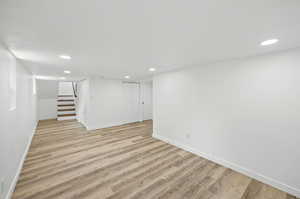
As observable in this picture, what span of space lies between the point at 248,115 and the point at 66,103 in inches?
320

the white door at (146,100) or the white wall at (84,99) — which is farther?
the white door at (146,100)

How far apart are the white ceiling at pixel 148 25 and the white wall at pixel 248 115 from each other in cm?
38

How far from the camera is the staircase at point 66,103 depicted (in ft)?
20.9

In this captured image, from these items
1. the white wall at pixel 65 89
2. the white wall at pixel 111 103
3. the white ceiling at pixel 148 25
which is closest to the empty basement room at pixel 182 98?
the white ceiling at pixel 148 25

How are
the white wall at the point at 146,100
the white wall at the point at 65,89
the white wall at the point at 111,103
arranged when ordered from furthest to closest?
the white wall at the point at 65,89
the white wall at the point at 146,100
the white wall at the point at 111,103

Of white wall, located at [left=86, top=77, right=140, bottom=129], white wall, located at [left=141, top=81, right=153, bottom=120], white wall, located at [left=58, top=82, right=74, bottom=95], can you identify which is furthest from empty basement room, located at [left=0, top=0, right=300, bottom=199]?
white wall, located at [left=58, top=82, right=74, bottom=95]

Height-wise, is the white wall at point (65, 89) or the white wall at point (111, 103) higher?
the white wall at point (65, 89)

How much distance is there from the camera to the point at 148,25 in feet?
3.79

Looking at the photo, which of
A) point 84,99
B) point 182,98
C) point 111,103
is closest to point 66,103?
point 84,99

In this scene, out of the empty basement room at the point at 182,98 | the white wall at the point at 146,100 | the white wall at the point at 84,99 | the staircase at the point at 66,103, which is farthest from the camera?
the staircase at the point at 66,103

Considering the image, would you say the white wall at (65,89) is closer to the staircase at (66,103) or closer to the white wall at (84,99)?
the staircase at (66,103)

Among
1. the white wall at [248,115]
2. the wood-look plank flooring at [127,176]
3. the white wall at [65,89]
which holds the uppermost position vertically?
the white wall at [65,89]

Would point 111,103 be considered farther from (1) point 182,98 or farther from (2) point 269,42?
(2) point 269,42

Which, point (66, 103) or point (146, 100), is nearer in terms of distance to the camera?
point (146, 100)
